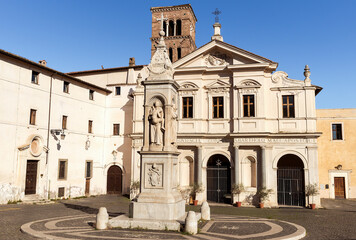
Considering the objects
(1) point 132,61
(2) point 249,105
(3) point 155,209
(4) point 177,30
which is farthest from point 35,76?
(4) point 177,30

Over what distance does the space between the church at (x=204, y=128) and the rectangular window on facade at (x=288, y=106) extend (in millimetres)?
65

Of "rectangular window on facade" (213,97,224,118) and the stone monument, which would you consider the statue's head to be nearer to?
the stone monument

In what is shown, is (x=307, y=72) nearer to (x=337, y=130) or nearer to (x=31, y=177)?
(x=337, y=130)

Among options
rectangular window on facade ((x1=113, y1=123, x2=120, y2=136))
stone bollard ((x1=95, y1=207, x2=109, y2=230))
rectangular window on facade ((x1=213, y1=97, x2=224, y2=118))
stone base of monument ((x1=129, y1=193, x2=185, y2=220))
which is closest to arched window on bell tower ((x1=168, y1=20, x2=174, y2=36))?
rectangular window on facade ((x1=113, y1=123, x2=120, y2=136))

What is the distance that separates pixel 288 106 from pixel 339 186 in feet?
31.4

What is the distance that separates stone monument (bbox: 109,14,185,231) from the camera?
36.6 ft

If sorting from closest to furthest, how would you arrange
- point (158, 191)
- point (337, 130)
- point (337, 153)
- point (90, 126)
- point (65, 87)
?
point (158, 191), point (65, 87), point (90, 126), point (337, 153), point (337, 130)

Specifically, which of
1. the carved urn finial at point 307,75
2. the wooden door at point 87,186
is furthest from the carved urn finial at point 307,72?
the wooden door at point 87,186

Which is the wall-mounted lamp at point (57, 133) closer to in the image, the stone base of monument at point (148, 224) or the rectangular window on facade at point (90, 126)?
the rectangular window on facade at point (90, 126)

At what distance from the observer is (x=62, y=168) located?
23.8 m

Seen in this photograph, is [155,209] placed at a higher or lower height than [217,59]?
lower

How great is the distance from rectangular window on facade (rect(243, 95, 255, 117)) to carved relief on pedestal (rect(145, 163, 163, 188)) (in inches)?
487

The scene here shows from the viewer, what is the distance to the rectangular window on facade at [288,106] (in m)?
22.5

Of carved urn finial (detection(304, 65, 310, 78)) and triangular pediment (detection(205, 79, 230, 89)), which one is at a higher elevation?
carved urn finial (detection(304, 65, 310, 78))
